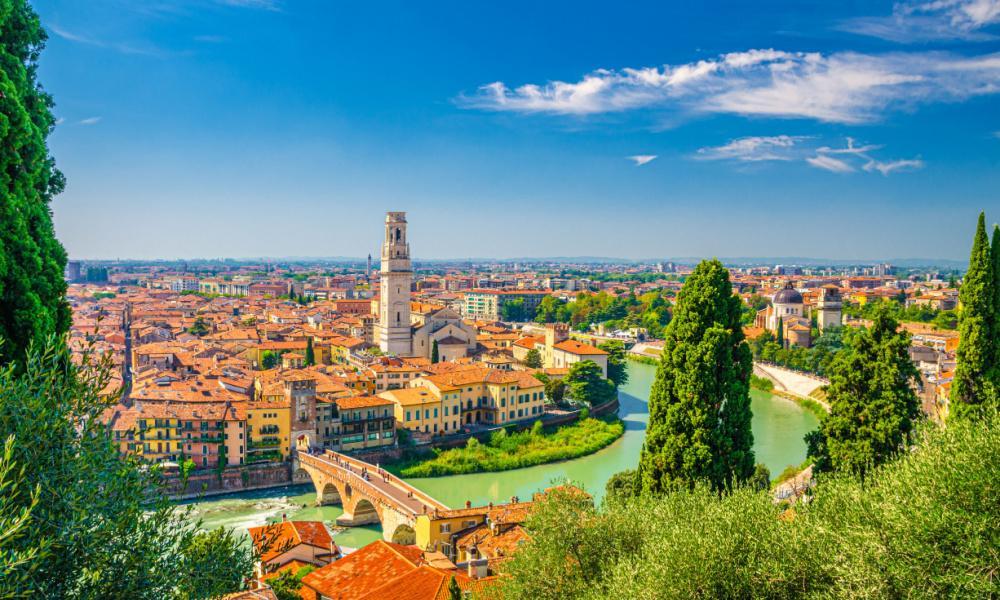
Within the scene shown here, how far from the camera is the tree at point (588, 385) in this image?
26.5 meters

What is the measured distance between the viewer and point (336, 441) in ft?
67.7

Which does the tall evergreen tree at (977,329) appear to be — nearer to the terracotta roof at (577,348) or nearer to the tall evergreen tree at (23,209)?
the tall evergreen tree at (23,209)

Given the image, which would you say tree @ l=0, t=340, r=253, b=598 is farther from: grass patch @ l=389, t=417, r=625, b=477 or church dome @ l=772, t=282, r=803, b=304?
church dome @ l=772, t=282, r=803, b=304

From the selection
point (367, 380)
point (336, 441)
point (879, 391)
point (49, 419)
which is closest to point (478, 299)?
point (367, 380)

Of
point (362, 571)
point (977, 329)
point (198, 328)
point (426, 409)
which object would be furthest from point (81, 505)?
point (198, 328)

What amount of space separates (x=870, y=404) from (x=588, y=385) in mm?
18428

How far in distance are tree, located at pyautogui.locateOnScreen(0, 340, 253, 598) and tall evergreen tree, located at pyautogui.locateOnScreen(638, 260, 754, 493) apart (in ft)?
18.1

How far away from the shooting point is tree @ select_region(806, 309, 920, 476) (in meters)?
8.21

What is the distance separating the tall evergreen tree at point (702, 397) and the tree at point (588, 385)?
1763cm

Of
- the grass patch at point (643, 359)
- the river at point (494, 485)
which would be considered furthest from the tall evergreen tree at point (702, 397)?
the grass patch at point (643, 359)

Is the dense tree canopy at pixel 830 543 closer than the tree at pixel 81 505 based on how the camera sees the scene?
No

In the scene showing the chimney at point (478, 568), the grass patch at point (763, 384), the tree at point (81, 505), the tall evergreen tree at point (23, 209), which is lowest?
the grass patch at point (763, 384)

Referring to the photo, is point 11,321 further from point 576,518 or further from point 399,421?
point 399,421

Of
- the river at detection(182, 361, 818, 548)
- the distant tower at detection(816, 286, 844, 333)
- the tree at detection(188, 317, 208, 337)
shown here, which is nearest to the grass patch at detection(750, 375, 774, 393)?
the river at detection(182, 361, 818, 548)
